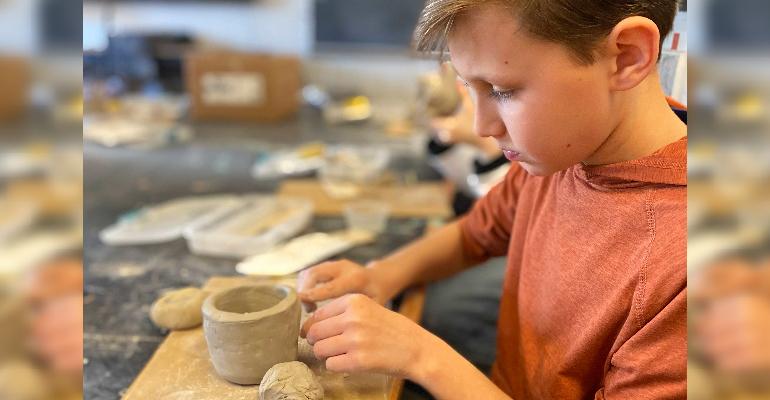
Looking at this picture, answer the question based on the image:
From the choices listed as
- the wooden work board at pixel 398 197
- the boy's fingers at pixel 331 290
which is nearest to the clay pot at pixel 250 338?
the boy's fingers at pixel 331 290

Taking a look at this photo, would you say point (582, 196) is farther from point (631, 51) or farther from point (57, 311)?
point (57, 311)

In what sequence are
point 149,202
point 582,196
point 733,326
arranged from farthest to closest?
1. point 149,202
2. point 582,196
3. point 733,326

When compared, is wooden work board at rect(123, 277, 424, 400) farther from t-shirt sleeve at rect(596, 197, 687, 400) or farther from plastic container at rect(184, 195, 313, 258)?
plastic container at rect(184, 195, 313, 258)

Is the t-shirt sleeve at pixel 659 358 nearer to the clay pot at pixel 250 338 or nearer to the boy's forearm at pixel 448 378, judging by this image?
the boy's forearm at pixel 448 378

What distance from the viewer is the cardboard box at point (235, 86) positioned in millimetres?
2369

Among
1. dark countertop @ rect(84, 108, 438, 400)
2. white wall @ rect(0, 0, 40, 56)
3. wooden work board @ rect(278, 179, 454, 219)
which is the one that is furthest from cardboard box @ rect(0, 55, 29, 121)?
wooden work board @ rect(278, 179, 454, 219)

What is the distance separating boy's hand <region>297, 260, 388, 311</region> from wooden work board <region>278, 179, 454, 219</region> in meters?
0.47

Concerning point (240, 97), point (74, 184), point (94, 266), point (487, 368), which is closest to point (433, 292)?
point (487, 368)

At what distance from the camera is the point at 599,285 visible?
2.29 ft

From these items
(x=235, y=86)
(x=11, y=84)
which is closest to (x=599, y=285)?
(x=11, y=84)

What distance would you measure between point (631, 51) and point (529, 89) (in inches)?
4.0

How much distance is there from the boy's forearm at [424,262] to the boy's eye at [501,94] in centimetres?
36

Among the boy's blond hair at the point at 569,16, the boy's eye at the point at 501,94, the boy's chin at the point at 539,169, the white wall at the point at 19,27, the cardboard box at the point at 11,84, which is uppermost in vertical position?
the boy's blond hair at the point at 569,16

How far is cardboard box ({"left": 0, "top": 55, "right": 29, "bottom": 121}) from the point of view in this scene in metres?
0.26
